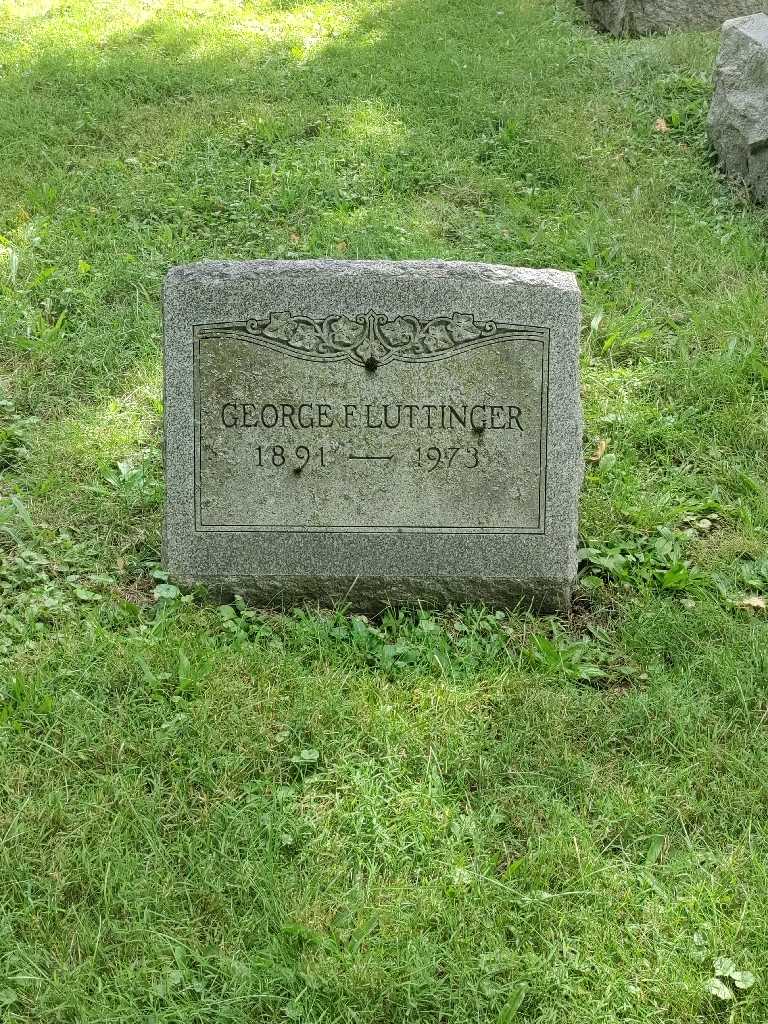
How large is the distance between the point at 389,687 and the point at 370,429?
935mm

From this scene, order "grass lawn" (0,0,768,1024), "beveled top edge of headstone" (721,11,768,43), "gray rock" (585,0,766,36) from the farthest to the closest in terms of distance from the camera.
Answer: "gray rock" (585,0,766,36) → "beveled top edge of headstone" (721,11,768,43) → "grass lawn" (0,0,768,1024)

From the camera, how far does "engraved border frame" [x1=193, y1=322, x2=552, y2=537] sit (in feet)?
11.4

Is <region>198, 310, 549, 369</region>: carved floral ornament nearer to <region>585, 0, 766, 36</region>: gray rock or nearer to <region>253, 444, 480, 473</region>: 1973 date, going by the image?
<region>253, 444, 480, 473</region>: 1973 date

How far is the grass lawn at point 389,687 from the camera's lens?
229cm

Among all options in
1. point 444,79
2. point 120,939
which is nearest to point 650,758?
point 120,939

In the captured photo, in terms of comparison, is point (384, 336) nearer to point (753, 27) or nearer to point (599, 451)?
point (599, 451)

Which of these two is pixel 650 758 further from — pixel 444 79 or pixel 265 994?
pixel 444 79

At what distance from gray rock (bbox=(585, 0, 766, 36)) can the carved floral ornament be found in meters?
6.18

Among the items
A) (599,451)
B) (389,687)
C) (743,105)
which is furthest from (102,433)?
(743,105)

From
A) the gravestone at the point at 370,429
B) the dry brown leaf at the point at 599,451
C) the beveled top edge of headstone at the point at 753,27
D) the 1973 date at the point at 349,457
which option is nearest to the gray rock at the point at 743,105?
the beveled top edge of headstone at the point at 753,27

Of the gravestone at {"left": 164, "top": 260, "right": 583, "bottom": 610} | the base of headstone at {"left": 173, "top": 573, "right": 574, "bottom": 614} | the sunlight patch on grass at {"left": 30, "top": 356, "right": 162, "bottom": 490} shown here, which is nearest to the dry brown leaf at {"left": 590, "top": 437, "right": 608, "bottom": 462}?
the gravestone at {"left": 164, "top": 260, "right": 583, "bottom": 610}

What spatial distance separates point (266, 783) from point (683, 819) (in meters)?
1.15

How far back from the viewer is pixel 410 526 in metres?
3.50

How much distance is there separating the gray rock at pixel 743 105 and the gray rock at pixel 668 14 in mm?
1808
